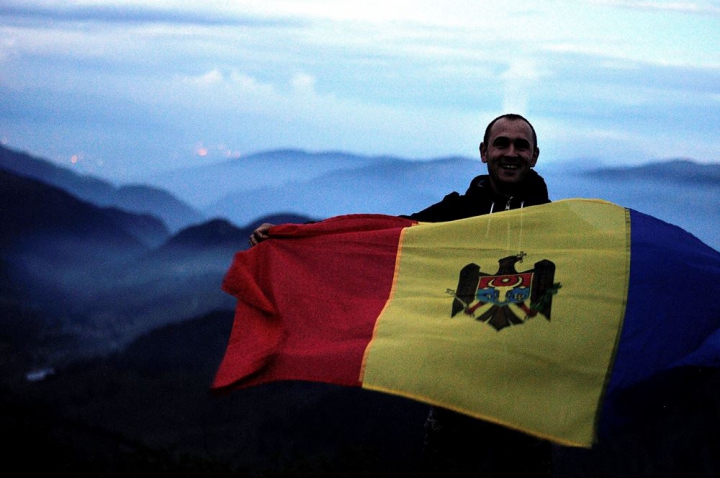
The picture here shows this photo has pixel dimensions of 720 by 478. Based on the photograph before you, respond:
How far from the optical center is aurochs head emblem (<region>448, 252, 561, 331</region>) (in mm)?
4277

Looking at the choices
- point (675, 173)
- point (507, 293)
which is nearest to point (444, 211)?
point (507, 293)

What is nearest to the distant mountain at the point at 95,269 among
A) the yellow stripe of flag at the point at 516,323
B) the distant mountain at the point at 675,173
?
the distant mountain at the point at 675,173

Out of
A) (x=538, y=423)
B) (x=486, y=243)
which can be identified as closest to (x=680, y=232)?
(x=486, y=243)

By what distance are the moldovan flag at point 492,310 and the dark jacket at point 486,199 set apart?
92mm

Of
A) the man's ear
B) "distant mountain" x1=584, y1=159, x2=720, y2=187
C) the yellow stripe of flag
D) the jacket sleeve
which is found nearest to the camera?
the yellow stripe of flag

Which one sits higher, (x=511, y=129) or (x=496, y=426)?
(x=511, y=129)

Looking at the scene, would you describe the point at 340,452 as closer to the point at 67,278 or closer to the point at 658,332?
the point at 658,332

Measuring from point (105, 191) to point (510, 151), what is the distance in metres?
15.9

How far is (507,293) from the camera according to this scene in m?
4.37

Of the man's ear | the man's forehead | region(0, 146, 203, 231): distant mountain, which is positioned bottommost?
the man's ear

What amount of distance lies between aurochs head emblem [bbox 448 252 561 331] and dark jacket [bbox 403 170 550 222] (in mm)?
352

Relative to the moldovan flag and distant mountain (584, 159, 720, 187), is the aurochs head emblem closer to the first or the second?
the moldovan flag

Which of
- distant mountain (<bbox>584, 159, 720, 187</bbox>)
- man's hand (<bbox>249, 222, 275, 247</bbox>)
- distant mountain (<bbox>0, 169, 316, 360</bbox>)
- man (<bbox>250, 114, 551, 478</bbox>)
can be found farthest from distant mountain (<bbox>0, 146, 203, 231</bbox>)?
man (<bbox>250, 114, 551, 478</bbox>)

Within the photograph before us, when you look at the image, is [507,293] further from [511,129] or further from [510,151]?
[511,129]
